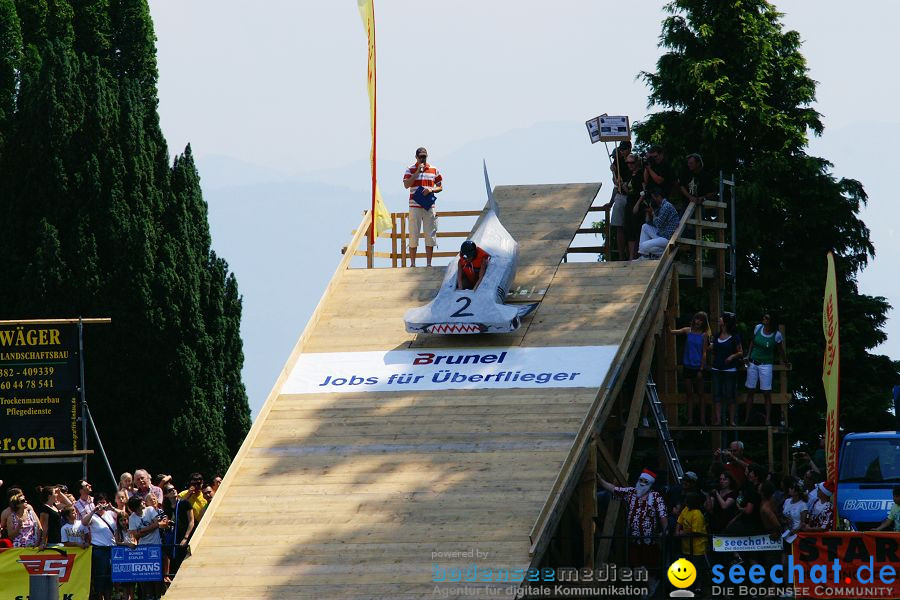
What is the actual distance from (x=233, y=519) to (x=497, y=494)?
317cm

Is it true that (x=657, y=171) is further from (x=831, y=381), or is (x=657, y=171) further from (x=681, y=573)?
(x=681, y=573)

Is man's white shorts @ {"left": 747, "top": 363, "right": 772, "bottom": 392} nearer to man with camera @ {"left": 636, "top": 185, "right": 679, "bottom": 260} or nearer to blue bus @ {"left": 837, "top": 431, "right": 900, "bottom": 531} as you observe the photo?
man with camera @ {"left": 636, "top": 185, "right": 679, "bottom": 260}

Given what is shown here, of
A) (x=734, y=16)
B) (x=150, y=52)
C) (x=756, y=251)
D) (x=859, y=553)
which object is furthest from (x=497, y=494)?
(x=150, y=52)

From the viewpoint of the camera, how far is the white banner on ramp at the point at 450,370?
21.8 metres

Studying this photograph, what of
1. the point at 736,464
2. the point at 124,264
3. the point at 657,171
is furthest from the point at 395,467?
the point at 124,264

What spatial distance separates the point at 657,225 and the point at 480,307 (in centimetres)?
346

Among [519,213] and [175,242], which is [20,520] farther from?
[175,242]

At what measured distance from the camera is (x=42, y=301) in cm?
3250

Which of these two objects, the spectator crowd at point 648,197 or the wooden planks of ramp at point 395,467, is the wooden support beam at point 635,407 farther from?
the spectator crowd at point 648,197

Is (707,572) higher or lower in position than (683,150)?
lower

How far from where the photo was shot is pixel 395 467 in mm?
20594

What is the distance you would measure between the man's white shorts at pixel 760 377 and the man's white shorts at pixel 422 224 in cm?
522

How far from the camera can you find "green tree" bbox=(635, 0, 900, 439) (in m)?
36.8

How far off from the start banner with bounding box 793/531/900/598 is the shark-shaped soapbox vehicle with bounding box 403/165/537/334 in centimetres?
649
